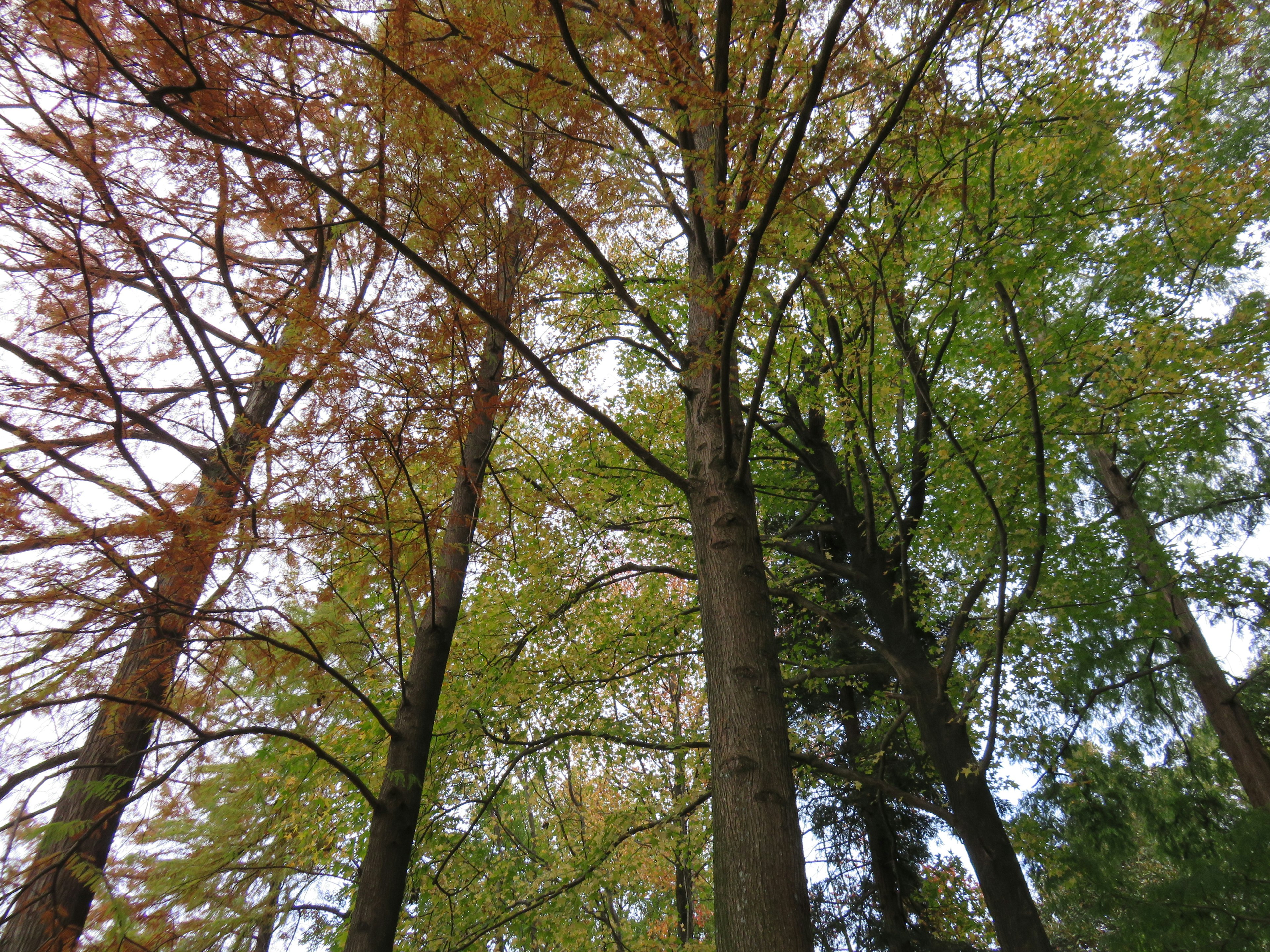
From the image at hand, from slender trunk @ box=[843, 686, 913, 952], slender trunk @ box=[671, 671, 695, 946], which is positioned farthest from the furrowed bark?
slender trunk @ box=[843, 686, 913, 952]

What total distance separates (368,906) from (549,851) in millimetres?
8594

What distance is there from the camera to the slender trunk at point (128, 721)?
269 centimetres

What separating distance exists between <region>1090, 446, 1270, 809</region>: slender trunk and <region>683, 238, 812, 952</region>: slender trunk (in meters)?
3.91

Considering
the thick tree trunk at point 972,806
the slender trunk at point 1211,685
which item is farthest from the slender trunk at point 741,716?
the slender trunk at point 1211,685

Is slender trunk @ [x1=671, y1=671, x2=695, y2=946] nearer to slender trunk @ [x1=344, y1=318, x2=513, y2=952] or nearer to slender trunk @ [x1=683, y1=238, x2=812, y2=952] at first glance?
slender trunk @ [x1=344, y1=318, x2=513, y2=952]

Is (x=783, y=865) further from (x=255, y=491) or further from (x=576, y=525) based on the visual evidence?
(x=576, y=525)

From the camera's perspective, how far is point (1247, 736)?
6.15 m

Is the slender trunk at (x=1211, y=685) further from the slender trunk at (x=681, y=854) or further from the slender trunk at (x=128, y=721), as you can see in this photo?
the slender trunk at (x=128, y=721)

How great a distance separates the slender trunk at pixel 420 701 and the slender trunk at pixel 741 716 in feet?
4.71

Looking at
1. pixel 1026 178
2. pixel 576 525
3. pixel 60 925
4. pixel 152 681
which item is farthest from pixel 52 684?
pixel 1026 178

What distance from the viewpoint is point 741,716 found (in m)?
2.54

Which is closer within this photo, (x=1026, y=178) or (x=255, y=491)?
(x=255, y=491)

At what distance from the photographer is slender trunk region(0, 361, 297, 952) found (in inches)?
106

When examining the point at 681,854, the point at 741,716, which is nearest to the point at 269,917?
the point at 741,716
